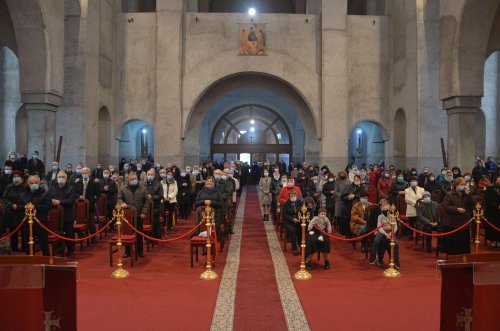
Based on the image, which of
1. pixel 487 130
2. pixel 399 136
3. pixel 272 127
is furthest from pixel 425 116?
pixel 272 127

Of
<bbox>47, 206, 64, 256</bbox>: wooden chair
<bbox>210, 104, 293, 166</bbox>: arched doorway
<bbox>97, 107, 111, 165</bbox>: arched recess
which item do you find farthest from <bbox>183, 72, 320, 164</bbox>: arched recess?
<bbox>47, 206, 64, 256</bbox>: wooden chair

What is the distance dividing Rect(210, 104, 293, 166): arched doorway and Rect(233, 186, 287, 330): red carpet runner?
18.3 m

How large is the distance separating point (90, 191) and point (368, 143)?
1975 cm

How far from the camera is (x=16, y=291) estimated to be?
4.31 m

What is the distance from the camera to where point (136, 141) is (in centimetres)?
2917

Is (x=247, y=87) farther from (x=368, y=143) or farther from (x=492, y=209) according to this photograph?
(x=492, y=209)

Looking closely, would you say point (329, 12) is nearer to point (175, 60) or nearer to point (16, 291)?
point (175, 60)

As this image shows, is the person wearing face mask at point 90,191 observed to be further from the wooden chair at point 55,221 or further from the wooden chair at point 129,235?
the wooden chair at point 129,235

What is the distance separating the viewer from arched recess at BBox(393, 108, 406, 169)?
24.3m

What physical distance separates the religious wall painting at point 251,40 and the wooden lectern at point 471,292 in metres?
21.0

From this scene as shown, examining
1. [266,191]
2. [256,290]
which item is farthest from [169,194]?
[256,290]

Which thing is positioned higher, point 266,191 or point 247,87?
point 247,87

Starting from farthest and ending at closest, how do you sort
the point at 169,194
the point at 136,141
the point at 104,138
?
the point at 136,141, the point at 104,138, the point at 169,194

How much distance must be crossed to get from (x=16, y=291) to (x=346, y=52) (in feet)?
72.7
